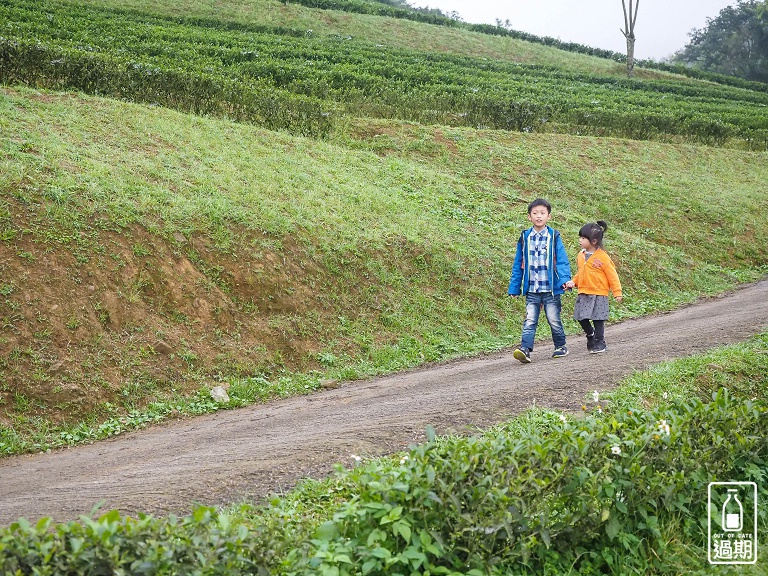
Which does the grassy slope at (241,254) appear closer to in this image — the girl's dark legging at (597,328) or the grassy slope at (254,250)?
the grassy slope at (254,250)

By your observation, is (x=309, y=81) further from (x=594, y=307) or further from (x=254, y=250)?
(x=594, y=307)

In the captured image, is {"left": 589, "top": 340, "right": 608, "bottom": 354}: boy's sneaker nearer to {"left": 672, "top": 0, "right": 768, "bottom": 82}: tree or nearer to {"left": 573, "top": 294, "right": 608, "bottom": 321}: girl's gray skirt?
{"left": 573, "top": 294, "right": 608, "bottom": 321}: girl's gray skirt

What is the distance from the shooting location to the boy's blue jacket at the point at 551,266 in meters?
8.31

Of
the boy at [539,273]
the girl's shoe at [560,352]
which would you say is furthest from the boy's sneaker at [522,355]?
the girl's shoe at [560,352]

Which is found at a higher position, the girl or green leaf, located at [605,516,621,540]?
the girl

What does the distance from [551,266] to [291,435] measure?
161 inches

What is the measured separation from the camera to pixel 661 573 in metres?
3.87

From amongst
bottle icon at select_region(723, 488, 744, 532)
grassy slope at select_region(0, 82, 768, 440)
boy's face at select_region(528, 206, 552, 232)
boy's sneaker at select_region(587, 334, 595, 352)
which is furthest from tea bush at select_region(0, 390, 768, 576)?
grassy slope at select_region(0, 82, 768, 440)

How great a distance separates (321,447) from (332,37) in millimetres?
35288

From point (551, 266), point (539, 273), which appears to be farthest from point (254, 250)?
point (551, 266)

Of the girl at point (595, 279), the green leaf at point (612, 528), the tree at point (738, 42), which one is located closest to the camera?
the green leaf at point (612, 528)

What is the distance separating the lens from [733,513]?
4367 millimetres

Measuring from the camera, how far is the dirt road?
468 centimetres

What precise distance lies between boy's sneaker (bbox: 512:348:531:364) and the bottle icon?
12.9 ft
